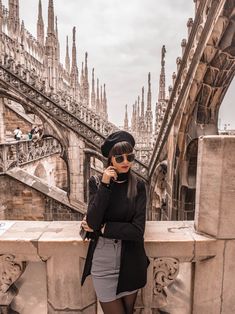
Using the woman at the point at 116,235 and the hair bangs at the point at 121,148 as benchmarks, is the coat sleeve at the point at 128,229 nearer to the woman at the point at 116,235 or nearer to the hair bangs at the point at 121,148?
the woman at the point at 116,235

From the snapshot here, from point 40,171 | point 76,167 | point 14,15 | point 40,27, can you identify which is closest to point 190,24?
point 76,167

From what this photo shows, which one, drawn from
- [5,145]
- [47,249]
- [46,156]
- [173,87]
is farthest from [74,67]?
[47,249]

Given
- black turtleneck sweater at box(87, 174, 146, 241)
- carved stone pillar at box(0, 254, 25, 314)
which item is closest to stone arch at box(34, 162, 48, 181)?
carved stone pillar at box(0, 254, 25, 314)

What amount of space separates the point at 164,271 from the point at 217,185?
755mm

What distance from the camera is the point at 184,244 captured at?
5.86 ft

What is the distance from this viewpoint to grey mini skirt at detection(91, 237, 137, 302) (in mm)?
1581

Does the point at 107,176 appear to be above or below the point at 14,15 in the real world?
below

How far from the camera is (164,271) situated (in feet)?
5.93

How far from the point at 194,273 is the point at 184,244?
272 mm

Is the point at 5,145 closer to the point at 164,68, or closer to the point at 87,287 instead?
the point at 164,68

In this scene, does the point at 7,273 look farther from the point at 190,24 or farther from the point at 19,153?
the point at 19,153

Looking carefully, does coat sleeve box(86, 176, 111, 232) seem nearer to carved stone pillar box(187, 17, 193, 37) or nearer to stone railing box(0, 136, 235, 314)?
stone railing box(0, 136, 235, 314)

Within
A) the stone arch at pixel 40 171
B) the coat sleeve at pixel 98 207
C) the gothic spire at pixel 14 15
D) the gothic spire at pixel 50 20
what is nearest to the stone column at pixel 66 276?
the coat sleeve at pixel 98 207

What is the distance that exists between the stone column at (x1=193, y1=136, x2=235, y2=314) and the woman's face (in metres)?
0.54
